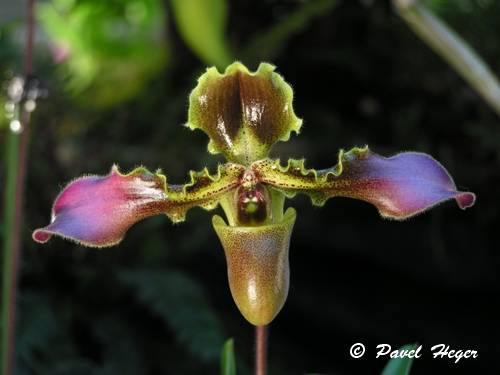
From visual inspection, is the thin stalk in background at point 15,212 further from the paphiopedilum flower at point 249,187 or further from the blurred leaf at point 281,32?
the blurred leaf at point 281,32

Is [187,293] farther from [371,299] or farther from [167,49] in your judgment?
[167,49]

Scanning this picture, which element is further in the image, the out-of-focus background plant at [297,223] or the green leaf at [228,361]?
the out-of-focus background plant at [297,223]

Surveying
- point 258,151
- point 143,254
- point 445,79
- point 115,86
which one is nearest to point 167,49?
point 115,86

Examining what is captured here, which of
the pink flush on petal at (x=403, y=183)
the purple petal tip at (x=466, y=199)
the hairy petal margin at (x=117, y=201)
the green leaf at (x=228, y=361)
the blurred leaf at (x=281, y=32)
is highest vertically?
the blurred leaf at (x=281, y=32)

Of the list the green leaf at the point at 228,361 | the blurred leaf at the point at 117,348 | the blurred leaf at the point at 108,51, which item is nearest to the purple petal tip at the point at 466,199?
the green leaf at the point at 228,361

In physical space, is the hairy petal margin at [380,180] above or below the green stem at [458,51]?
below

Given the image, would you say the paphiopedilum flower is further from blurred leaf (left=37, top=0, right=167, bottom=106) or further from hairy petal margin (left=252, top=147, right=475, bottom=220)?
blurred leaf (left=37, top=0, right=167, bottom=106)

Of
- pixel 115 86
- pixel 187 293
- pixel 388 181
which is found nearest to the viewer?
pixel 388 181
